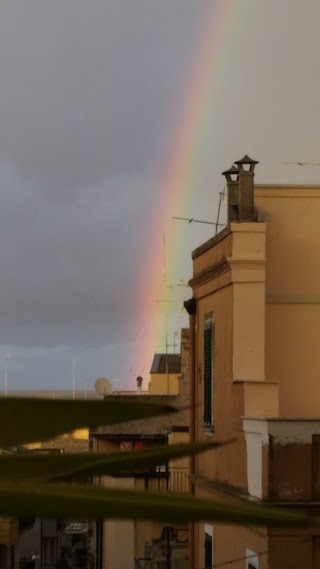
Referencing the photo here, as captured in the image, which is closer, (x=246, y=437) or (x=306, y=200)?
(x=246, y=437)

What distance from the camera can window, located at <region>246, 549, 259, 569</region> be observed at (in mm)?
10581

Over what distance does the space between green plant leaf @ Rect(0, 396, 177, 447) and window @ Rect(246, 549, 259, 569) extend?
9832 mm

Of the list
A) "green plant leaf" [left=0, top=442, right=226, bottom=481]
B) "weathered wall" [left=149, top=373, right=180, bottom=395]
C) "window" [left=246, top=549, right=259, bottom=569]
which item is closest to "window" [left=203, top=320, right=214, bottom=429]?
"window" [left=246, top=549, right=259, bottom=569]

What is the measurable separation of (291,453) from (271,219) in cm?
418

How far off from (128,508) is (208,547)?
1394 centimetres

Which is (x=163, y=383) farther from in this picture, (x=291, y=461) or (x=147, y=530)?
(x=291, y=461)

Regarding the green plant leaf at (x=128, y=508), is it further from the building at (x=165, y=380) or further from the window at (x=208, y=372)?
the building at (x=165, y=380)

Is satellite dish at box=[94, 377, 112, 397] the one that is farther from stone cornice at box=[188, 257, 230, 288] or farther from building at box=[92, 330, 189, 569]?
stone cornice at box=[188, 257, 230, 288]

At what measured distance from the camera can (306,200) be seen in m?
13.8

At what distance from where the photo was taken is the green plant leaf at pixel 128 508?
0.88 meters

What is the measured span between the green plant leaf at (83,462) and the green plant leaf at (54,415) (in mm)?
87

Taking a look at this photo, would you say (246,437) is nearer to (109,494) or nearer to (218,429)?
(218,429)

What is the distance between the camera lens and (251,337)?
12297mm

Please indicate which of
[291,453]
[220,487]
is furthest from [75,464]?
[220,487]
